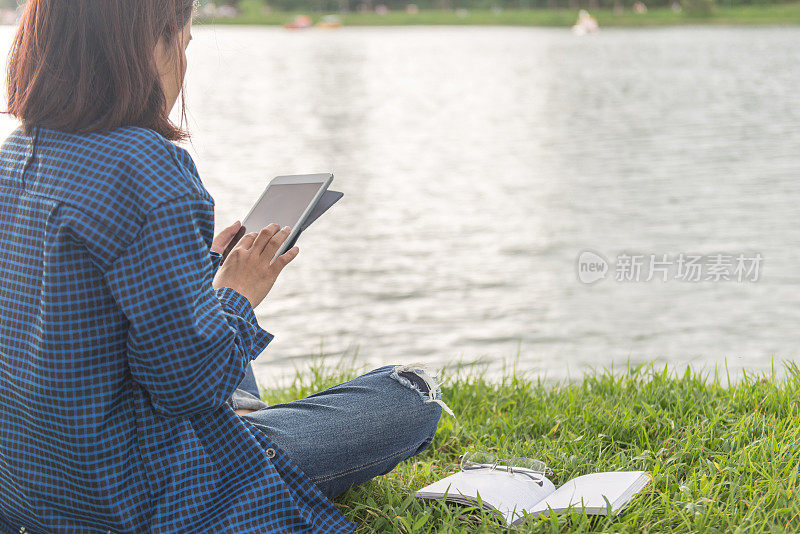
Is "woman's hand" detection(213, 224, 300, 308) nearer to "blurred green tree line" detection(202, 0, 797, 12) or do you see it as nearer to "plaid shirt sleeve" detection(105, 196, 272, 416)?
"plaid shirt sleeve" detection(105, 196, 272, 416)

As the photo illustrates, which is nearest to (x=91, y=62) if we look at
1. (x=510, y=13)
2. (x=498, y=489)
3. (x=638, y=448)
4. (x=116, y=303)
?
(x=116, y=303)

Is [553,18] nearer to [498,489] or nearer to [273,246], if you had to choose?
[498,489]

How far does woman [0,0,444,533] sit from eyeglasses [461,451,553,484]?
1.90 feet

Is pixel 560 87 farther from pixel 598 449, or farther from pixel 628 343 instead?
pixel 598 449

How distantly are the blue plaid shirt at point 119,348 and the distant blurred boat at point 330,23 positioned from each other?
47.6m

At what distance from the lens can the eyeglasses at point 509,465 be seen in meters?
1.99

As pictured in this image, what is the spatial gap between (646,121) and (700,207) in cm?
562

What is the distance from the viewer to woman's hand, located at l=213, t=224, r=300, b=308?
1619 mm

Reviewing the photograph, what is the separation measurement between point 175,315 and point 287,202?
1.81ft

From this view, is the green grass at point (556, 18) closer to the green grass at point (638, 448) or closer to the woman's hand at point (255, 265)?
the green grass at point (638, 448)

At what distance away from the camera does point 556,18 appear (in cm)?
4178

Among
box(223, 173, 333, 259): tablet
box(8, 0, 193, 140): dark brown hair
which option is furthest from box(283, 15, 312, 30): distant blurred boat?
box(8, 0, 193, 140): dark brown hair

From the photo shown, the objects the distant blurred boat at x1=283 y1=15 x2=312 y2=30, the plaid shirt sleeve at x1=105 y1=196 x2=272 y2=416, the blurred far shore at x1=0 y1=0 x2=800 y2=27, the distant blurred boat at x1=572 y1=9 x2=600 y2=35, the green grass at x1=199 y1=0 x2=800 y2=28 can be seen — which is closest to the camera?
the plaid shirt sleeve at x1=105 y1=196 x2=272 y2=416

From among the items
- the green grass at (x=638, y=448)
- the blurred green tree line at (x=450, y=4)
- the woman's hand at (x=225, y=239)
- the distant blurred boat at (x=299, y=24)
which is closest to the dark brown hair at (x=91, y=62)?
the woman's hand at (x=225, y=239)
